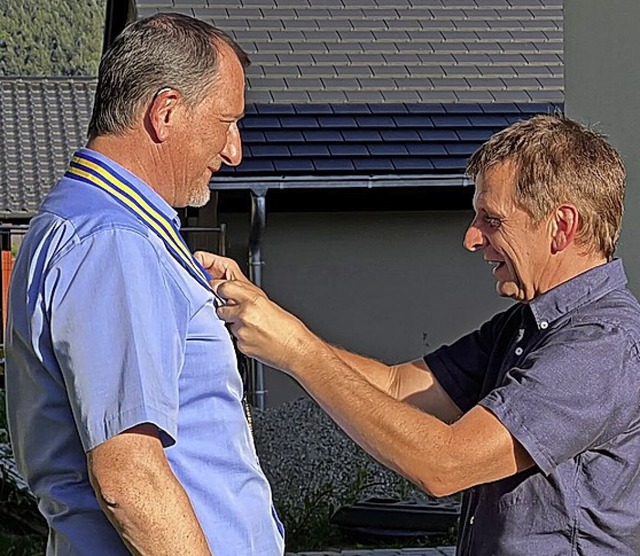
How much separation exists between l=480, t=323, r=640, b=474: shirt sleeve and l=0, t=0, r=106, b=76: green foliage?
75.2m

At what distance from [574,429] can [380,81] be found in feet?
37.3

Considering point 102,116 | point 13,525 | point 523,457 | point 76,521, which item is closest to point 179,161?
point 102,116

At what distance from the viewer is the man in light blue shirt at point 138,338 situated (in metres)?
2.24

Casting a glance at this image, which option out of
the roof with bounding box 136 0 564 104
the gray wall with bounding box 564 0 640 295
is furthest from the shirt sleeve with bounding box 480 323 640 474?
A: the roof with bounding box 136 0 564 104

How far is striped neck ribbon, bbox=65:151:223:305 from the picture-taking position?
242cm

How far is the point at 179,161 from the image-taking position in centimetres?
254

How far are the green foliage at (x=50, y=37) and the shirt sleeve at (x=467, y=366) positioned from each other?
7456cm

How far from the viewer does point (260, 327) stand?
109 inches

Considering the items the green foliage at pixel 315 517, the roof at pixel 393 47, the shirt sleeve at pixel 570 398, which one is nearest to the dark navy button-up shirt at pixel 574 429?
the shirt sleeve at pixel 570 398

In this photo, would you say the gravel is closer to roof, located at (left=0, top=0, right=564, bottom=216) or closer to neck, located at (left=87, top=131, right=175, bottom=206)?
roof, located at (left=0, top=0, right=564, bottom=216)

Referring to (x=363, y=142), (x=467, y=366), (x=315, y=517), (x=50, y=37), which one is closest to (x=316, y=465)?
(x=315, y=517)

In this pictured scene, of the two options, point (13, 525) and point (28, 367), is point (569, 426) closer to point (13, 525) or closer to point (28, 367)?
point (28, 367)

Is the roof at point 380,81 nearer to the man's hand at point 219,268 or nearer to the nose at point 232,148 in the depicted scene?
the man's hand at point 219,268

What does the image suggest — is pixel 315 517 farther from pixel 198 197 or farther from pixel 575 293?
pixel 198 197
